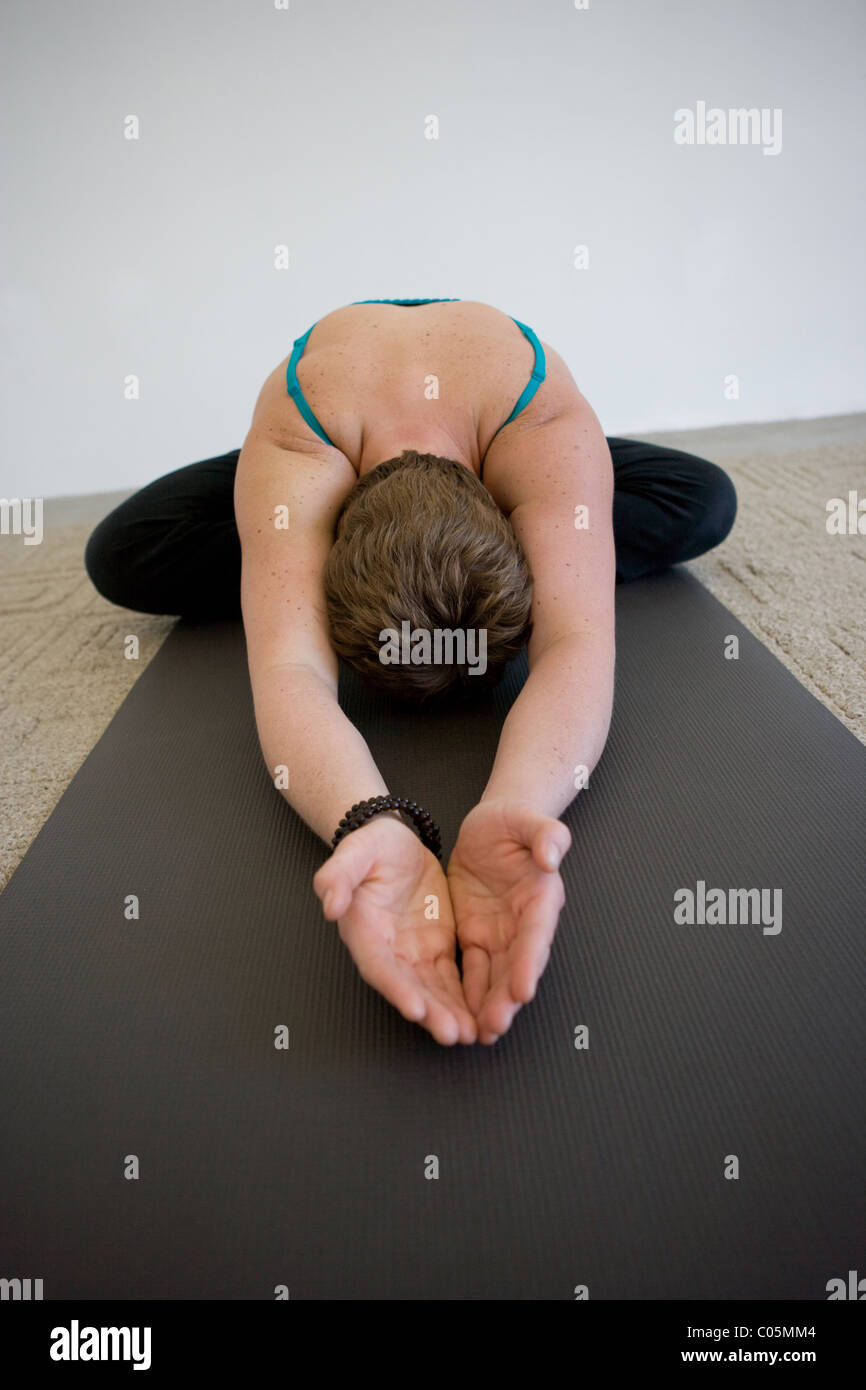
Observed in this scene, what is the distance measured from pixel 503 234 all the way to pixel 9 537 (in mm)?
1772

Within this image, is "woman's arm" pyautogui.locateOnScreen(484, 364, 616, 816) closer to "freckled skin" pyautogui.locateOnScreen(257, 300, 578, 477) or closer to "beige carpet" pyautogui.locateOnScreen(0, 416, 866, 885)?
"freckled skin" pyautogui.locateOnScreen(257, 300, 578, 477)

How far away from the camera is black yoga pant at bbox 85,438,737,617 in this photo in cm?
151

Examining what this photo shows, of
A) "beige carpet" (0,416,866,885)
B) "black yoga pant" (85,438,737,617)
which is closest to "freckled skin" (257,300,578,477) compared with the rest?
"black yoga pant" (85,438,737,617)

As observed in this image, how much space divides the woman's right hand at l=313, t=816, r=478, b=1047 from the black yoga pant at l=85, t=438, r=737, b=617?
0.84 m

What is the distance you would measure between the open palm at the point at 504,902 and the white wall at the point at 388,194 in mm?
2431

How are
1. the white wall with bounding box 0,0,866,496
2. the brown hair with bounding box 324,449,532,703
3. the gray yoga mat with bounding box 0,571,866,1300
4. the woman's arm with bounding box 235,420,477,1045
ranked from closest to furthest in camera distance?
the gray yoga mat with bounding box 0,571,866,1300 → the woman's arm with bounding box 235,420,477,1045 → the brown hair with bounding box 324,449,532,703 → the white wall with bounding box 0,0,866,496

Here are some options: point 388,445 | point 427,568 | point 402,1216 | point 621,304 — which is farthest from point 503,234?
point 402,1216

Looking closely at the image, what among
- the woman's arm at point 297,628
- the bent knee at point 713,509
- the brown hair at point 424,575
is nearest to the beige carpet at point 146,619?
the bent knee at point 713,509

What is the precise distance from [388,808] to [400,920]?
0.38ft

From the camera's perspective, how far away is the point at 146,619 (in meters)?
1.81

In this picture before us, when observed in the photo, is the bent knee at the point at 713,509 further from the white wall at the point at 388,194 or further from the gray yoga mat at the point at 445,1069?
the white wall at the point at 388,194

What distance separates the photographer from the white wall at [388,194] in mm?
2492

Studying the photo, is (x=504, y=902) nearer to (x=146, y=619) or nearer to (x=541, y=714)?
(x=541, y=714)
